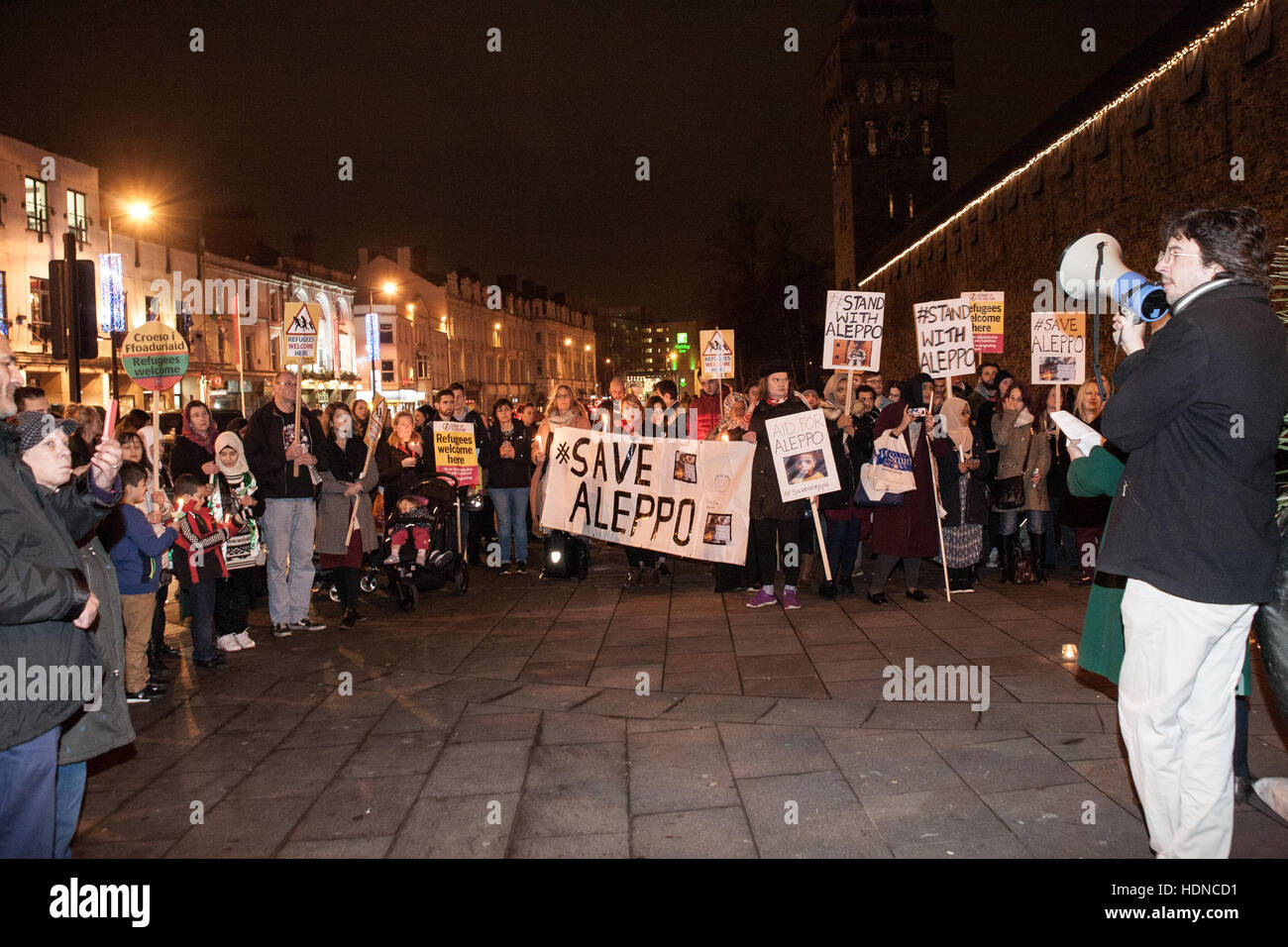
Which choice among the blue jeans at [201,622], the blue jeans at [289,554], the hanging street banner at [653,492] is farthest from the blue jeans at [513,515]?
the blue jeans at [201,622]

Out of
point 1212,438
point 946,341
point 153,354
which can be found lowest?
point 1212,438

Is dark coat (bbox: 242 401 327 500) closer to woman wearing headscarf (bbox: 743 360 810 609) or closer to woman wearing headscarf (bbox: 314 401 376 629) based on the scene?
woman wearing headscarf (bbox: 314 401 376 629)

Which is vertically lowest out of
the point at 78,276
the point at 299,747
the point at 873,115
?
the point at 299,747

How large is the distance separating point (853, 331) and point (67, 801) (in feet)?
28.8

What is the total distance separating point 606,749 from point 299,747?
173cm

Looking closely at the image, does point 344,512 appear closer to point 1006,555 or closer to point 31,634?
point 31,634

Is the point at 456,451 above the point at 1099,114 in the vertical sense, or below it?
below

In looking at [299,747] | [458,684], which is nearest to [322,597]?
[458,684]

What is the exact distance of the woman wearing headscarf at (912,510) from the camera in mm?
8992

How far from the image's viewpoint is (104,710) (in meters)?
3.67

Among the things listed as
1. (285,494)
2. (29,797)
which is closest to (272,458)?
(285,494)

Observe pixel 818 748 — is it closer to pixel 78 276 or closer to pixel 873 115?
pixel 78 276

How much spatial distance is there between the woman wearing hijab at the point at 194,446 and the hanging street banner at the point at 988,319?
31.9 feet

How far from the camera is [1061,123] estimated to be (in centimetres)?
2798
